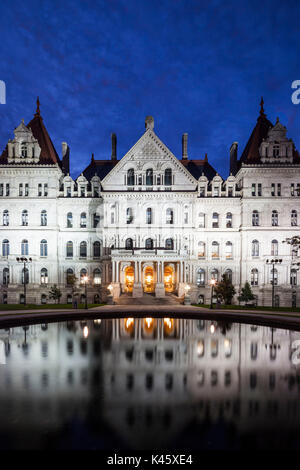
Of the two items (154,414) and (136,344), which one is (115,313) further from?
(154,414)

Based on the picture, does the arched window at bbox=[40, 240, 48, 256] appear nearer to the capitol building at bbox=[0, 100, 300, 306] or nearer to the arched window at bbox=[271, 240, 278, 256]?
the capitol building at bbox=[0, 100, 300, 306]

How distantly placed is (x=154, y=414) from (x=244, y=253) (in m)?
33.3

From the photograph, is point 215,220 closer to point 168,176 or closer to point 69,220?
point 168,176

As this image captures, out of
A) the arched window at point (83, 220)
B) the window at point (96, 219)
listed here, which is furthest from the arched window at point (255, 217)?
the arched window at point (83, 220)

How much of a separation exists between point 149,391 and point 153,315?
15632mm

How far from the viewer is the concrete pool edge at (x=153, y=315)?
2380 cm

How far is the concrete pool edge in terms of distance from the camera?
23797 millimetres

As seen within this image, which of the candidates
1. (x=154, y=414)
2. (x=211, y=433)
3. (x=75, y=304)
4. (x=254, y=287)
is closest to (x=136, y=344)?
(x=154, y=414)

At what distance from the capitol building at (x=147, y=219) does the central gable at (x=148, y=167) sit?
0.15 meters

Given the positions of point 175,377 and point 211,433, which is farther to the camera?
point 175,377

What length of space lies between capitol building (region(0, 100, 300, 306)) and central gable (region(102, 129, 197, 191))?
15cm

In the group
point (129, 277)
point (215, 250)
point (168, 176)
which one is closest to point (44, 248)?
point (129, 277)

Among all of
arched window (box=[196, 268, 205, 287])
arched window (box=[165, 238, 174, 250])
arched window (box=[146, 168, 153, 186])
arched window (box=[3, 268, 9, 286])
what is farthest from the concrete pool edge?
arched window (box=[146, 168, 153, 186])

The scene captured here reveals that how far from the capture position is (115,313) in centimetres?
2748
